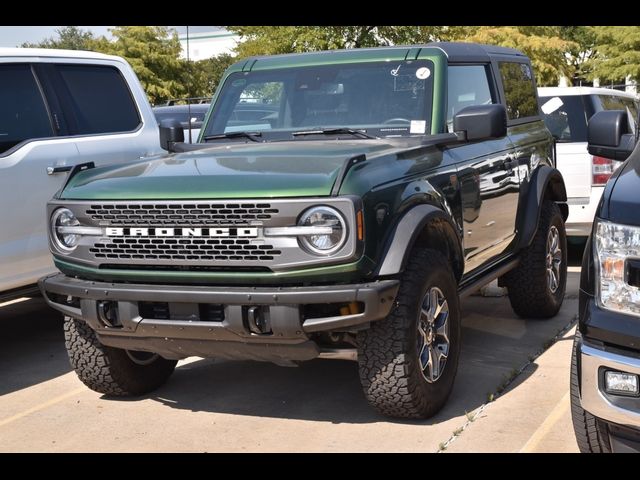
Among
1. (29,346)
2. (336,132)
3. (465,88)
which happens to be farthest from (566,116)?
(29,346)

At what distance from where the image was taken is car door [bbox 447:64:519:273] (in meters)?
5.40

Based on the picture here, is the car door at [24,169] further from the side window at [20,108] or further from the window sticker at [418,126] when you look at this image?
the window sticker at [418,126]

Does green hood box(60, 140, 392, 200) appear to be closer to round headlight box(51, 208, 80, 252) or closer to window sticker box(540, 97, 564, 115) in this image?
round headlight box(51, 208, 80, 252)

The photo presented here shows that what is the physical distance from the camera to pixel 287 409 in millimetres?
4973

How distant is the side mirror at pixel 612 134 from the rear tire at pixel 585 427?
4.83 ft

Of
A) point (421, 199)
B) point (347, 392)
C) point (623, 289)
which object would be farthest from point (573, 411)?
point (347, 392)

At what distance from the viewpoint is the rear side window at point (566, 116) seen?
8812mm

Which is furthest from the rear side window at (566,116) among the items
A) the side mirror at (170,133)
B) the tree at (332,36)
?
the tree at (332,36)

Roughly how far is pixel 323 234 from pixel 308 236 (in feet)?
0.23

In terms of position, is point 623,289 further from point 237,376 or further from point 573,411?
point 237,376

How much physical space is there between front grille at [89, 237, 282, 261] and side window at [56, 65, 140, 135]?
7.67ft

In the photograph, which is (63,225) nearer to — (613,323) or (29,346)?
(29,346)

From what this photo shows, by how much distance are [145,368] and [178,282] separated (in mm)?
1101

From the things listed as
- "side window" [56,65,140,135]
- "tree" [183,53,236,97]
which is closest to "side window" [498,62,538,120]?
"side window" [56,65,140,135]
